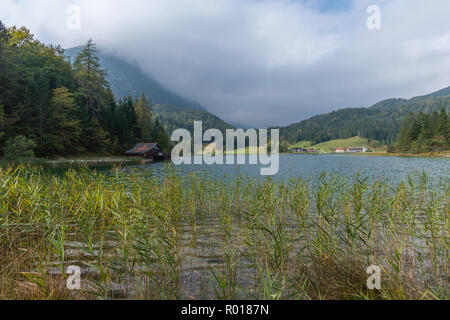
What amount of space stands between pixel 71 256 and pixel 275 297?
537 cm

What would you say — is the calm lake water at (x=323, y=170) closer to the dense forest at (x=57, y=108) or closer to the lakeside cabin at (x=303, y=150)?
the dense forest at (x=57, y=108)

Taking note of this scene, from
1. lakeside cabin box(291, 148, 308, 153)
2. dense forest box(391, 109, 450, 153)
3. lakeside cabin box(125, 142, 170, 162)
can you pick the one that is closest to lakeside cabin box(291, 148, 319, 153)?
lakeside cabin box(291, 148, 308, 153)

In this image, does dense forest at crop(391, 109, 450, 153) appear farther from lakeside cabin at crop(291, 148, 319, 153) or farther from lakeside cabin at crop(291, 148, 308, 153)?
lakeside cabin at crop(291, 148, 308, 153)

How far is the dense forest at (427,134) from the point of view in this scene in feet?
254

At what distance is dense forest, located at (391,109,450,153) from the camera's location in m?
77.6

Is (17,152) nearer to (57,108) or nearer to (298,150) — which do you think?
(57,108)

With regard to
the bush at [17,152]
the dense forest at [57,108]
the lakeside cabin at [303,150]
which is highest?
the dense forest at [57,108]

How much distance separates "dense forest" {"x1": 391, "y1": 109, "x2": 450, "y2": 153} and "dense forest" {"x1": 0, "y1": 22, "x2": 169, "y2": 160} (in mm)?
103152

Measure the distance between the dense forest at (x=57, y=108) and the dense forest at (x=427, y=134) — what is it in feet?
338

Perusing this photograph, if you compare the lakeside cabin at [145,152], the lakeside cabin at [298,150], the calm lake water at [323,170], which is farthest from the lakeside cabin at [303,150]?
the lakeside cabin at [145,152]

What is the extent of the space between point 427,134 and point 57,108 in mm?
122918

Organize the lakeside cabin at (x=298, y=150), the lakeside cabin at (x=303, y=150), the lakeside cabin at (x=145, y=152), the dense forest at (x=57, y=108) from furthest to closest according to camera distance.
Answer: the lakeside cabin at (x=298, y=150)
the lakeside cabin at (x=303, y=150)
the lakeside cabin at (x=145, y=152)
the dense forest at (x=57, y=108)
